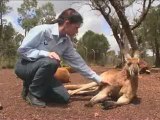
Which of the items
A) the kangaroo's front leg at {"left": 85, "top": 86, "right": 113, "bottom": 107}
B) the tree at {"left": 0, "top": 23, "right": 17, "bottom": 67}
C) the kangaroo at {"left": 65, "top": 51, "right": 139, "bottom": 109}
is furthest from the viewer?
the tree at {"left": 0, "top": 23, "right": 17, "bottom": 67}

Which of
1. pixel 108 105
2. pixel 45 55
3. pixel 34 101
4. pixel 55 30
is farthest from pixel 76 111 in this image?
pixel 55 30

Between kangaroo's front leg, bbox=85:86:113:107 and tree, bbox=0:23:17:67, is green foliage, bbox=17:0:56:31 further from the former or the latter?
kangaroo's front leg, bbox=85:86:113:107

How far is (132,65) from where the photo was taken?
260 inches

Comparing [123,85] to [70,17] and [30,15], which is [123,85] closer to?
[70,17]

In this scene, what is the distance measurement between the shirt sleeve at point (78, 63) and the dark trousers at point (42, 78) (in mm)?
399

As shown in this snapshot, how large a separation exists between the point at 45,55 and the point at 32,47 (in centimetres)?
25

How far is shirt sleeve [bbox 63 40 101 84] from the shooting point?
6578mm

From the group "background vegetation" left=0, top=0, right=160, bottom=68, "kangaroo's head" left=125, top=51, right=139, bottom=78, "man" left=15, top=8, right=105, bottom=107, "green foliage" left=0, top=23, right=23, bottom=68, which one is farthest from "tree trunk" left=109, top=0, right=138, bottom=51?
"green foliage" left=0, top=23, right=23, bottom=68

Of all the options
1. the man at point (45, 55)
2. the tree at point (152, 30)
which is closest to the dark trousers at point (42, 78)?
the man at point (45, 55)

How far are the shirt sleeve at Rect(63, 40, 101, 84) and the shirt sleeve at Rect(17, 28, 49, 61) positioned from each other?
63cm

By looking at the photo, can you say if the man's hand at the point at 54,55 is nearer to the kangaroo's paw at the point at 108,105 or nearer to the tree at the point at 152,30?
the kangaroo's paw at the point at 108,105

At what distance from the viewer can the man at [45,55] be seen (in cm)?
597

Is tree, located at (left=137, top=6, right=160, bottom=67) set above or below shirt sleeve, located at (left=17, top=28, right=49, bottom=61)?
above

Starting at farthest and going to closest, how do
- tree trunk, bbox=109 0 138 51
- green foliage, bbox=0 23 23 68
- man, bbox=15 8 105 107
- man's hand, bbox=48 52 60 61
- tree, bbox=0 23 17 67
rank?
tree, bbox=0 23 17 67 < green foliage, bbox=0 23 23 68 < tree trunk, bbox=109 0 138 51 < man, bbox=15 8 105 107 < man's hand, bbox=48 52 60 61
